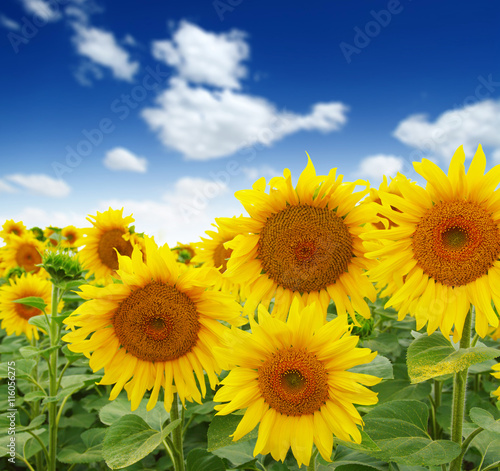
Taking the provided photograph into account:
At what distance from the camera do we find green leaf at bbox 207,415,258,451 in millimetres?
2015

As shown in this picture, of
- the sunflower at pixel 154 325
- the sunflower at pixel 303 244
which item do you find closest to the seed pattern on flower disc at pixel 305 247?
the sunflower at pixel 303 244

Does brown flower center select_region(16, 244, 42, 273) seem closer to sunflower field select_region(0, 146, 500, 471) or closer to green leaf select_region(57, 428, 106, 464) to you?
green leaf select_region(57, 428, 106, 464)

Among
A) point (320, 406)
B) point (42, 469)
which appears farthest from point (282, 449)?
point (42, 469)

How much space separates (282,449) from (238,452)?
2.69 feet

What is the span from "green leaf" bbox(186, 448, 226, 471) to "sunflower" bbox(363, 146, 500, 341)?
1372 mm

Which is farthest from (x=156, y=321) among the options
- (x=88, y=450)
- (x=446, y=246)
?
(x=88, y=450)

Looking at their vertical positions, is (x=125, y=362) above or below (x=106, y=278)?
below

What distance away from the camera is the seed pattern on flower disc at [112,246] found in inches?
191

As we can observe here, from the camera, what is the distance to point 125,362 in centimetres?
259

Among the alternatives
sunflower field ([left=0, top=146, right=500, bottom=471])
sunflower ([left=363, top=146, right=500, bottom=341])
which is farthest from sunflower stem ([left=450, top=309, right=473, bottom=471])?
sunflower ([left=363, top=146, right=500, bottom=341])

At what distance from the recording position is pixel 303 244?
226cm

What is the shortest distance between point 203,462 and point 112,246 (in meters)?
3.04

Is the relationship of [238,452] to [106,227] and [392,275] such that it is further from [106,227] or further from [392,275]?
[106,227]

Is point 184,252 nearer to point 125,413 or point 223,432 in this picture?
point 125,413
